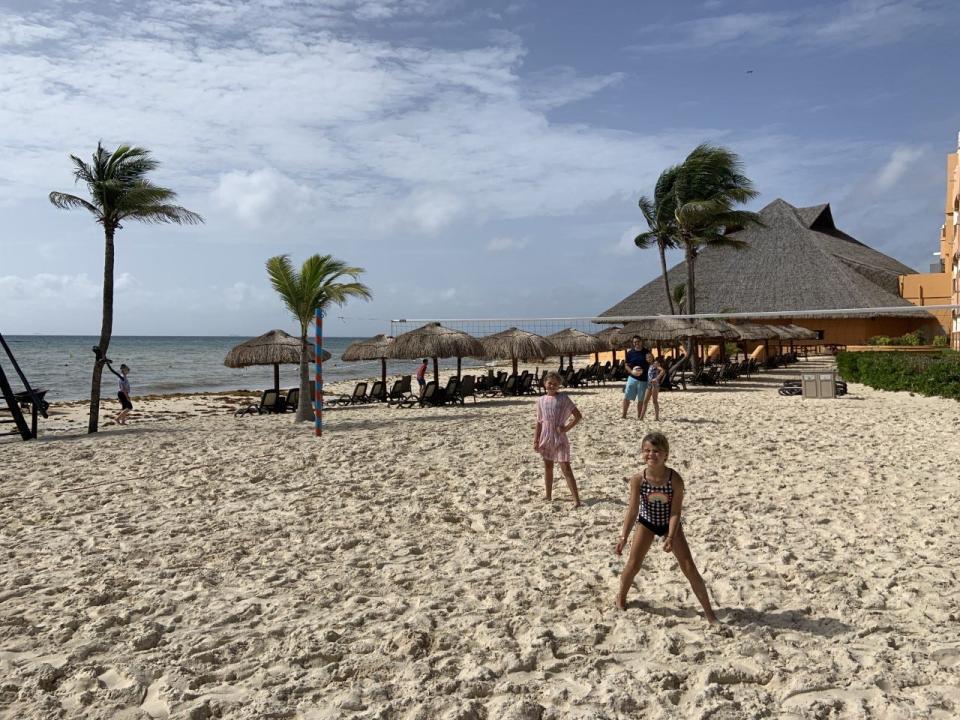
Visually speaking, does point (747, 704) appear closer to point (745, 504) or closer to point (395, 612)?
point (395, 612)

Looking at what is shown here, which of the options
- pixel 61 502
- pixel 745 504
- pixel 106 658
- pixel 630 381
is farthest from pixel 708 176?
pixel 106 658

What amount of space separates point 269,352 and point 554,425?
10478mm

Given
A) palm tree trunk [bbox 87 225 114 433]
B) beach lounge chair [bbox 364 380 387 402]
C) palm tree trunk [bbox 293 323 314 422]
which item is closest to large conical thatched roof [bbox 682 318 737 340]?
beach lounge chair [bbox 364 380 387 402]

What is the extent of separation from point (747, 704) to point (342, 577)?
2384mm

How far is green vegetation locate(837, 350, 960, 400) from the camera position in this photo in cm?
1324

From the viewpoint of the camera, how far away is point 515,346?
17.6 metres

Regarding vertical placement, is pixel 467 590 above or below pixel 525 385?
below

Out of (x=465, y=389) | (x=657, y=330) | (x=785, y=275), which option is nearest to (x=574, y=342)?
(x=657, y=330)

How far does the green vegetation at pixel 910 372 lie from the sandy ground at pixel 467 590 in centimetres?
594

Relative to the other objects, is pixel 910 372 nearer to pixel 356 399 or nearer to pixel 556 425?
pixel 356 399

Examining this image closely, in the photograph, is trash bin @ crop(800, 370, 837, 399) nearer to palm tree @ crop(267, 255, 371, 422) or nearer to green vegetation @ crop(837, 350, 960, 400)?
green vegetation @ crop(837, 350, 960, 400)

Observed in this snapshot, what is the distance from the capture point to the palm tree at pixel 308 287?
12.6 metres

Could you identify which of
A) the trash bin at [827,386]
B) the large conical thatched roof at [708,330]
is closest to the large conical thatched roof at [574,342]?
the large conical thatched roof at [708,330]

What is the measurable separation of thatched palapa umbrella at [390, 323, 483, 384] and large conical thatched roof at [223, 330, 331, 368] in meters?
1.61
